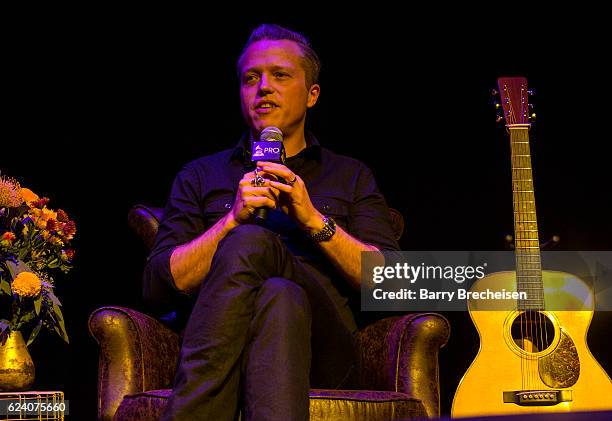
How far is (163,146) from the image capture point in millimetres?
3008

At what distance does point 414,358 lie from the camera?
1.89 metres

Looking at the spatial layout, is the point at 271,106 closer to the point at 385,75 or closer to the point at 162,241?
the point at 162,241

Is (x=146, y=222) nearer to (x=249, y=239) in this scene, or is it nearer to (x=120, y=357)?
(x=120, y=357)

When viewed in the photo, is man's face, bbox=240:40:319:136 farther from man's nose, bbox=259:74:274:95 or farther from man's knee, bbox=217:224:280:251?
man's knee, bbox=217:224:280:251

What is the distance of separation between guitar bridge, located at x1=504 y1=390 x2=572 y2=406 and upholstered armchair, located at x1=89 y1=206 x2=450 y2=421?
0.37 m

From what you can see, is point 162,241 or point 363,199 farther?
point 363,199

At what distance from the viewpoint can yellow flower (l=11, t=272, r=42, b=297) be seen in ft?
6.65

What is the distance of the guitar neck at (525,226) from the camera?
2295mm

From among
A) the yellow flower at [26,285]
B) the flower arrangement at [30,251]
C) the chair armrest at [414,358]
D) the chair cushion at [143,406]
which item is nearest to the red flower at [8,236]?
the flower arrangement at [30,251]

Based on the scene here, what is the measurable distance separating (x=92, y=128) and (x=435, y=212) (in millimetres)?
1300

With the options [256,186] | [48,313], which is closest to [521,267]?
[256,186]

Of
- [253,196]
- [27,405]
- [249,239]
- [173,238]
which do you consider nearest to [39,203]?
[173,238]

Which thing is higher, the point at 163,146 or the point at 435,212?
the point at 163,146

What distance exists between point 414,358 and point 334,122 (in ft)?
4.41
